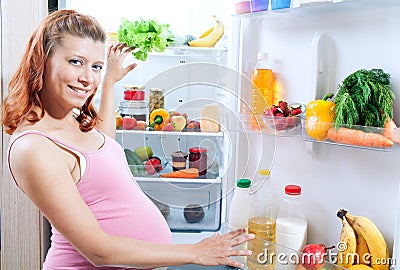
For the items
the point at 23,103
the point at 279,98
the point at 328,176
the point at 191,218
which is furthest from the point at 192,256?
the point at 191,218

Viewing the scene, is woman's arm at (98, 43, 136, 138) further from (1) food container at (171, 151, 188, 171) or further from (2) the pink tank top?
(1) food container at (171, 151, 188, 171)

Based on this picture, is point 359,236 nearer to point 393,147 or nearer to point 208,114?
point 393,147

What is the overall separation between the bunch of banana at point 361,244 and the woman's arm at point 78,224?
0.43 meters

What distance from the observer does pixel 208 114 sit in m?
1.78

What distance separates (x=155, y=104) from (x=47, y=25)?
76cm

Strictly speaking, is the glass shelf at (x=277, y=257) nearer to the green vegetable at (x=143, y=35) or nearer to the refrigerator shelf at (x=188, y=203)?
the refrigerator shelf at (x=188, y=203)

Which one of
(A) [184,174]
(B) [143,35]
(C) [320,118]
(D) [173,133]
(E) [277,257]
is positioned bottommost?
(E) [277,257]

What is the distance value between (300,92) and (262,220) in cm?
41

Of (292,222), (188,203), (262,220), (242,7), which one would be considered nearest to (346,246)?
(292,222)

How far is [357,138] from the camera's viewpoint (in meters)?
1.28

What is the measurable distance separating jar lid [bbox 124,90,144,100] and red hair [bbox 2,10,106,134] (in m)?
0.68

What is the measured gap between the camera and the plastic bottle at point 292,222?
1518mm

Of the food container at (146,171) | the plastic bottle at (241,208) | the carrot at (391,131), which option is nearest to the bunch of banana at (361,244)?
the carrot at (391,131)

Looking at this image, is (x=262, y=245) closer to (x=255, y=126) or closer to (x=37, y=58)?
(x=255, y=126)
